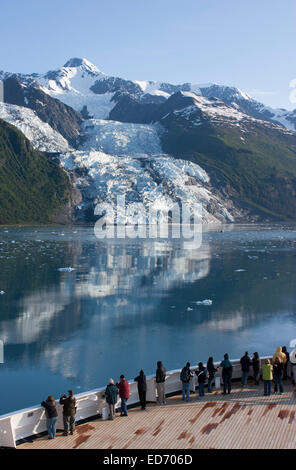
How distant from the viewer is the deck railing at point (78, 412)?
1695 centimetres

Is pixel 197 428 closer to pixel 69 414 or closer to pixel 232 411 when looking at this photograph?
pixel 232 411

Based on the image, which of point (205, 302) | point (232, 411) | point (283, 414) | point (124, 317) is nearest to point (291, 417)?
point (283, 414)

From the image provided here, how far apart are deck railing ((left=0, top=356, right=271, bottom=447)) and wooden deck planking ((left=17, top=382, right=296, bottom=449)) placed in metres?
0.51

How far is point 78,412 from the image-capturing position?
1931 centimetres

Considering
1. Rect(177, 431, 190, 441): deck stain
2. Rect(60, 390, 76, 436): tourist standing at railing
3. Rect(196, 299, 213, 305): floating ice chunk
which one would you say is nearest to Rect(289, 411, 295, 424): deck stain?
Rect(177, 431, 190, 441): deck stain

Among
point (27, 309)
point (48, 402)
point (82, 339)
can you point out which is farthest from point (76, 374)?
point (27, 309)

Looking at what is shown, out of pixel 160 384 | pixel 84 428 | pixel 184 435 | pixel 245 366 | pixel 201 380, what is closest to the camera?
pixel 184 435

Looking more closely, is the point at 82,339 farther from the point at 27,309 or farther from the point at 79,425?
the point at 79,425

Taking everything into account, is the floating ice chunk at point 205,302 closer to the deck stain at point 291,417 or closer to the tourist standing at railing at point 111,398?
the deck stain at point 291,417

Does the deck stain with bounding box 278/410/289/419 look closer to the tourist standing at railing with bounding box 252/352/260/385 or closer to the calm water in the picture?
the tourist standing at railing with bounding box 252/352/260/385

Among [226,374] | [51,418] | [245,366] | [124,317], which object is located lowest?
[124,317]

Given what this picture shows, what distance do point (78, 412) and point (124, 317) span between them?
23762 millimetres

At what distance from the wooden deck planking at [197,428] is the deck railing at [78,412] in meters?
0.51

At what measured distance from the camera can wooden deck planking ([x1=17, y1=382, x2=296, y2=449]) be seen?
16.7m
